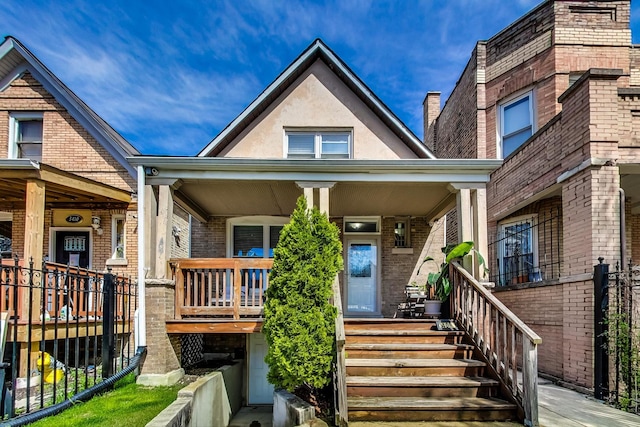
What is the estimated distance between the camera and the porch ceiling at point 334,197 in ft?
26.3

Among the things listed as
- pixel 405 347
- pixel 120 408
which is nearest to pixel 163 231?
pixel 120 408

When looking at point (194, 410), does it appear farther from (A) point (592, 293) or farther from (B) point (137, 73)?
(B) point (137, 73)

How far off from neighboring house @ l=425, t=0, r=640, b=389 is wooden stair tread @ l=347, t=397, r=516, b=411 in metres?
2.11

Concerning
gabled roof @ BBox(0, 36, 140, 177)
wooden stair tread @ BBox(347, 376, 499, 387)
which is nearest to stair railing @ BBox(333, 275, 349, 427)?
wooden stair tread @ BBox(347, 376, 499, 387)

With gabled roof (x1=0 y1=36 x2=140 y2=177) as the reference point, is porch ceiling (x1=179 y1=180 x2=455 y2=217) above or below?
below

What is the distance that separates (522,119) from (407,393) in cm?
784

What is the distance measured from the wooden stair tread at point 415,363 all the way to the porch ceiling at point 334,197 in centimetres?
329

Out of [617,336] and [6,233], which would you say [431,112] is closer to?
[617,336]

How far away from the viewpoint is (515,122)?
10.2 metres

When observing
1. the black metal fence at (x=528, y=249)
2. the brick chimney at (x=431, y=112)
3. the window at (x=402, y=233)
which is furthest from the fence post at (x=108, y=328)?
the brick chimney at (x=431, y=112)

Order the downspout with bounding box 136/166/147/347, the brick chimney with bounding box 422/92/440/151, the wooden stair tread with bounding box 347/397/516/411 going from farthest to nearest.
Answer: the brick chimney with bounding box 422/92/440/151 < the downspout with bounding box 136/166/147/347 < the wooden stair tread with bounding box 347/397/516/411

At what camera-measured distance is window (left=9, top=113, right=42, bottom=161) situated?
1011 centimetres

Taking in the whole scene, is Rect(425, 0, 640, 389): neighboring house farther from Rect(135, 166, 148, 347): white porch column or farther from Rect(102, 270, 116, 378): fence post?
Rect(102, 270, 116, 378): fence post

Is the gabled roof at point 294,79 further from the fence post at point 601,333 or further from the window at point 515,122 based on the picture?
the fence post at point 601,333
